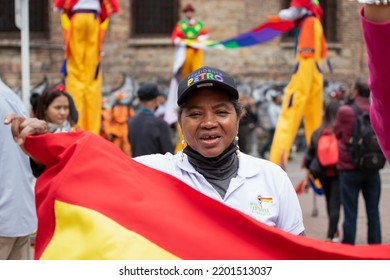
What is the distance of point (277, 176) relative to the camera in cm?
328

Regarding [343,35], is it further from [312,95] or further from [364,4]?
[364,4]

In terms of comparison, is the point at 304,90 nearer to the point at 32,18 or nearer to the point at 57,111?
the point at 57,111

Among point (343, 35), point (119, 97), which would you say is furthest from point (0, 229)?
point (343, 35)

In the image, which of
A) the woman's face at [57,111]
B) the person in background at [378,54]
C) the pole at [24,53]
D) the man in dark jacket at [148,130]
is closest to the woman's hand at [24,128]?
the person in background at [378,54]

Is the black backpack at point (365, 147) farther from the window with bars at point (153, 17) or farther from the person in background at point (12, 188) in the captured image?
the window with bars at point (153, 17)

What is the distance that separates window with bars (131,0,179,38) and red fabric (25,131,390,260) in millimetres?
18570

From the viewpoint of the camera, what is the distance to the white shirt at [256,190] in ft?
10.3

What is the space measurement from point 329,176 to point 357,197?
768 mm

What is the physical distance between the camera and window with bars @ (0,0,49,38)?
20234 mm

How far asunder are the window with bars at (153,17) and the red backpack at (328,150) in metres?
13.0

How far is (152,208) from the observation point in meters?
2.81

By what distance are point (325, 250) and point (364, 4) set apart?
1.00 meters

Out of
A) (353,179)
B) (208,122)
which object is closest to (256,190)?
(208,122)

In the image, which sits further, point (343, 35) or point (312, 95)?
point (343, 35)
